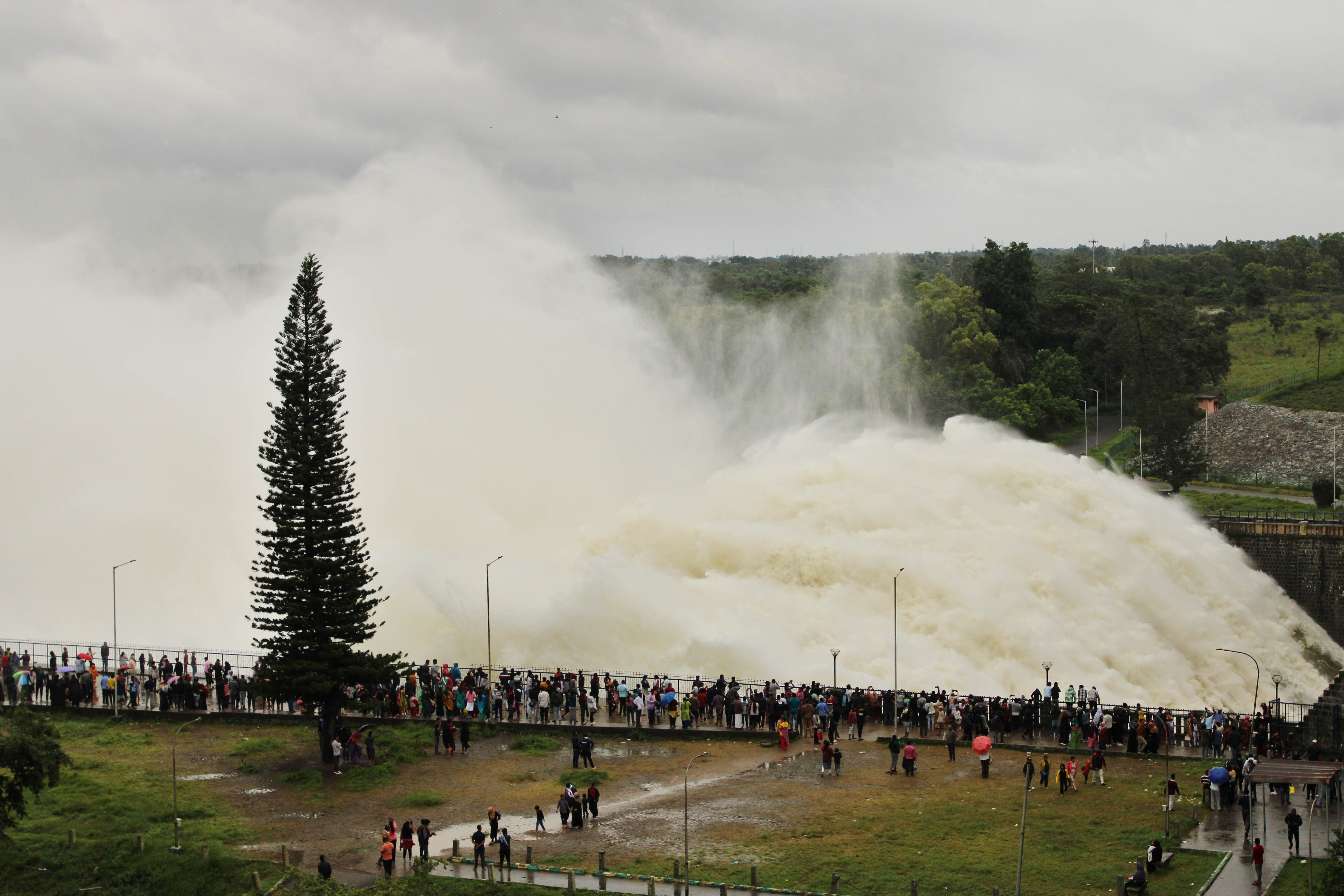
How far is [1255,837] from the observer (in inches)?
1040

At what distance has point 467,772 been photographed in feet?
107

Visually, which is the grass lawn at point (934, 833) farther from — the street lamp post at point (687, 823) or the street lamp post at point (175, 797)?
the street lamp post at point (175, 797)

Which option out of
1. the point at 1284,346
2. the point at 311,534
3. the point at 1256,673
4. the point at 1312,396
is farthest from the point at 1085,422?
the point at 311,534

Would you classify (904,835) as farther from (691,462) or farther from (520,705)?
(691,462)

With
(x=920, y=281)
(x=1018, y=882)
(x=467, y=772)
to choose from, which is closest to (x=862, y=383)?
(x=920, y=281)

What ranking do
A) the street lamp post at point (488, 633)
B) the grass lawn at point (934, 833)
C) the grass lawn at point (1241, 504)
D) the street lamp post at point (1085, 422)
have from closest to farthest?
the grass lawn at point (934, 833)
the street lamp post at point (488, 633)
the grass lawn at point (1241, 504)
the street lamp post at point (1085, 422)

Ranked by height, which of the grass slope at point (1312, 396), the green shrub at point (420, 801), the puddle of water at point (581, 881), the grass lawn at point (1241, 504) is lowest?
the puddle of water at point (581, 881)

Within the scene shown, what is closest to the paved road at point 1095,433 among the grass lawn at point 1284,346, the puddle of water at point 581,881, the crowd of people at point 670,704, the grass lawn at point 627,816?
the grass lawn at point 1284,346

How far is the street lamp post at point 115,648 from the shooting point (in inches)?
1486

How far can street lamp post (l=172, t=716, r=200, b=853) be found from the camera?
2795 centimetres

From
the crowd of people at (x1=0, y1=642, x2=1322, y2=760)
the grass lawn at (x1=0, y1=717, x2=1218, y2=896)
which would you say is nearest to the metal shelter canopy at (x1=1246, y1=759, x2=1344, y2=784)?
the grass lawn at (x1=0, y1=717, x2=1218, y2=896)

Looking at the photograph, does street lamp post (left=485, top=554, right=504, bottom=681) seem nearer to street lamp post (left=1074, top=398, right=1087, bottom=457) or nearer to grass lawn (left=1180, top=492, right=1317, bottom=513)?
grass lawn (left=1180, top=492, right=1317, bottom=513)

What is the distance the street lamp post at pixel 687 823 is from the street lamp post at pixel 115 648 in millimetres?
10671

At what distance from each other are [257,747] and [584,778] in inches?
364
